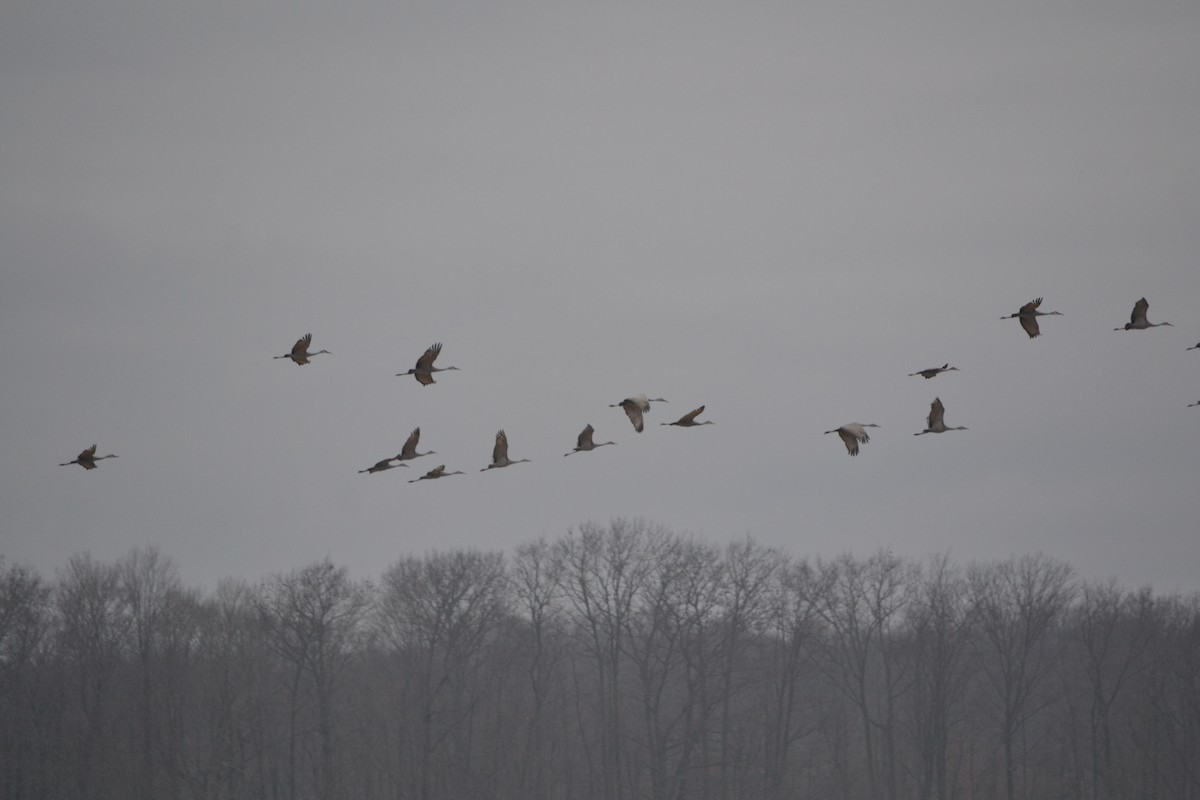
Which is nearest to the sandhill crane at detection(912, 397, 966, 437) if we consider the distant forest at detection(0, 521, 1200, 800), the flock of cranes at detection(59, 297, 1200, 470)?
the flock of cranes at detection(59, 297, 1200, 470)

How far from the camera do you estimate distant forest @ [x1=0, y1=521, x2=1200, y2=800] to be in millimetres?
61594

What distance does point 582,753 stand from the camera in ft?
235

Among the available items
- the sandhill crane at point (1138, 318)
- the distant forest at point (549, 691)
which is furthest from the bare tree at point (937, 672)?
the sandhill crane at point (1138, 318)

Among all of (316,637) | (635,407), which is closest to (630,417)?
(635,407)

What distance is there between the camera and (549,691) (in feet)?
235

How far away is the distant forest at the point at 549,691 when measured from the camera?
202 feet

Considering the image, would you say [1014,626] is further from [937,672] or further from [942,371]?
[942,371]

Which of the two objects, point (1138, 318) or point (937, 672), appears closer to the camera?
point (1138, 318)

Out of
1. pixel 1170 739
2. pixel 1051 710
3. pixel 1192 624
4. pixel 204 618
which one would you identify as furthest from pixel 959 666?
pixel 204 618

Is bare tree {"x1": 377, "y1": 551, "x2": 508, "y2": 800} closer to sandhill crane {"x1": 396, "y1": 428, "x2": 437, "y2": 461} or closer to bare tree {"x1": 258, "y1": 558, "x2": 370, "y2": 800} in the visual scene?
bare tree {"x1": 258, "y1": 558, "x2": 370, "y2": 800}

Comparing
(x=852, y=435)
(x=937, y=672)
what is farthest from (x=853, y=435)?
(x=937, y=672)

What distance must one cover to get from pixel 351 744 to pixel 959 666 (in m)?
34.7

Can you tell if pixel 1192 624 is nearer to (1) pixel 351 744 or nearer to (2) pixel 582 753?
(2) pixel 582 753

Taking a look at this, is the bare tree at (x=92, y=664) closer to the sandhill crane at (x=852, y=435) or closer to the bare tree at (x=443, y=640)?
the bare tree at (x=443, y=640)
